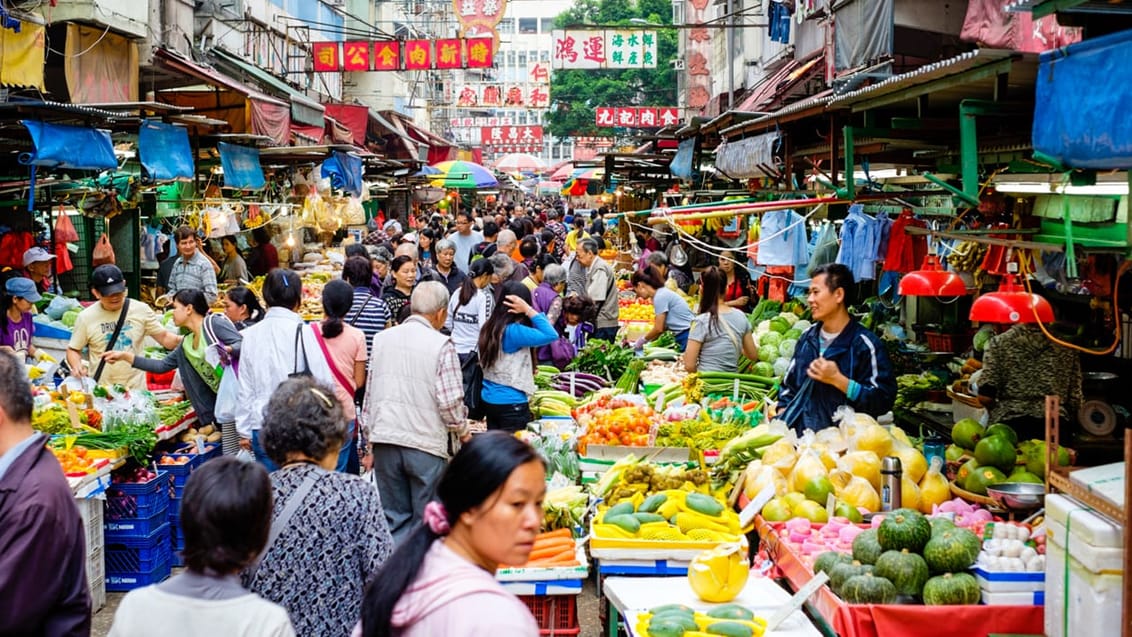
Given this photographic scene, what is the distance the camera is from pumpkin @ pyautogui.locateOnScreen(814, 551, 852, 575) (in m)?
5.20

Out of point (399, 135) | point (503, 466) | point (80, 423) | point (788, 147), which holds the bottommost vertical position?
point (80, 423)

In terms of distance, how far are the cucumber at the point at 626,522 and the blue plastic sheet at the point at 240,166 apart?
895 cm

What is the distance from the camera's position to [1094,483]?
4297 mm

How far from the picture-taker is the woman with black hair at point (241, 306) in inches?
323

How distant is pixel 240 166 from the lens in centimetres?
1389

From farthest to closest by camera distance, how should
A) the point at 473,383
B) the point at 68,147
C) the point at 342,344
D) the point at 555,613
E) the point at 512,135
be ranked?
1. the point at 512,135
2. the point at 68,147
3. the point at 473,383
4. the point at 342,344
5. the point at 555,613

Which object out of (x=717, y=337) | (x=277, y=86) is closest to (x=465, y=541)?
(x=717, y=337)

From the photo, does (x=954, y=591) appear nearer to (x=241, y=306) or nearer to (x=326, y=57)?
(x=241, y=306)

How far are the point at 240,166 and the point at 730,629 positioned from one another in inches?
424

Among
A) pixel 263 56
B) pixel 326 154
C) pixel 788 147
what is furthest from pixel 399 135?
pixel 788 147

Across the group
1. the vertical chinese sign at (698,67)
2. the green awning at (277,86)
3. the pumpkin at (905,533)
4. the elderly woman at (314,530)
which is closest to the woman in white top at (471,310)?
the pumpkin at (905,533)

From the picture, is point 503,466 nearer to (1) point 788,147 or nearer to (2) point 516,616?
(2) point 516,616

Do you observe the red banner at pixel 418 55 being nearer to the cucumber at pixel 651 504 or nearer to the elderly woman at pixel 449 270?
the elderly woman at pixel 449 270

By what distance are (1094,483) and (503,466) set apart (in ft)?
8.84
